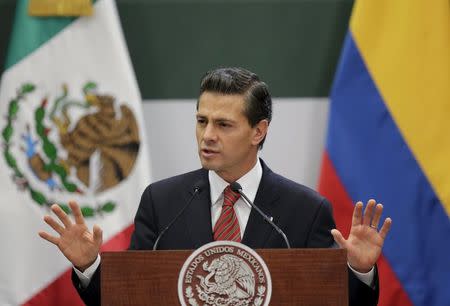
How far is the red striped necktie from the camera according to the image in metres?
2.71

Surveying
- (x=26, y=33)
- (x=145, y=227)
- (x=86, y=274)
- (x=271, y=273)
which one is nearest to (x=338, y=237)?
(x=271, y=273)

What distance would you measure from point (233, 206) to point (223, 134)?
250 millimetres

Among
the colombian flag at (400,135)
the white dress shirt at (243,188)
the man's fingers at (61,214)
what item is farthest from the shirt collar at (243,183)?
the colombian flag at (400,135)

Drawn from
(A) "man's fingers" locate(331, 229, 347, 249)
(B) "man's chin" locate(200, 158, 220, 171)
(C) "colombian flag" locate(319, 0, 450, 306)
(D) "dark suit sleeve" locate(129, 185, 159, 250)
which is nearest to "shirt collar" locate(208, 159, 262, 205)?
(B) "man's chin" locate(200, 158, 220, 171)

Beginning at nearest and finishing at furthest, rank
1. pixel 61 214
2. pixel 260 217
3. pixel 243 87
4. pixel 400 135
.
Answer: pixel 61 214 < pixel 260 217 < pixel 243 87 < pixel 400 135

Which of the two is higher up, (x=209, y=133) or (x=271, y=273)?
(x=209, y=133)

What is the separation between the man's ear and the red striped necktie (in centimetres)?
22

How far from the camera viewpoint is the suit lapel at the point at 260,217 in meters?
2.67

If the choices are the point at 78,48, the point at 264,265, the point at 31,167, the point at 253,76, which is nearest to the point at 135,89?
the point at 78,48

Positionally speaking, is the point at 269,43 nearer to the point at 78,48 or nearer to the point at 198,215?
the point at 78,48

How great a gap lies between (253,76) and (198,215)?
0.54 meters

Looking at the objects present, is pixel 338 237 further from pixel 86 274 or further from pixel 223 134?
pixel 86 274

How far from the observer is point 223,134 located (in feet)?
9.11

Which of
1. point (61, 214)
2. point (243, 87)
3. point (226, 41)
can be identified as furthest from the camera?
point (226, 41)
